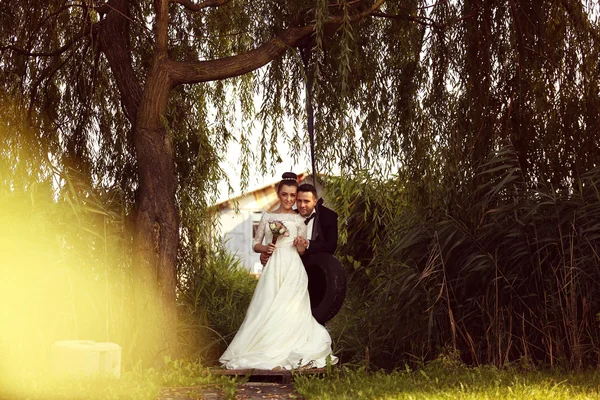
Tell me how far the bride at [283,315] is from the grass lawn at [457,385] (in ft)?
1.22

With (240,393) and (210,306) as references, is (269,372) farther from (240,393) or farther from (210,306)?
(210,306)

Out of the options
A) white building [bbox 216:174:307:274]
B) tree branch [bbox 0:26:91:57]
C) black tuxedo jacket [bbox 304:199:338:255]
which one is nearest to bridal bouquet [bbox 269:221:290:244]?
black tuxedo jacket [bbox 304:199:338:255]

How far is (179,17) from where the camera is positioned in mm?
9047

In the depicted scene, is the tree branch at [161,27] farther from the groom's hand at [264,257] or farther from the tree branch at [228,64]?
the groom's hand at [264,257]

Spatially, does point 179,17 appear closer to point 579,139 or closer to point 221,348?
point 221,348

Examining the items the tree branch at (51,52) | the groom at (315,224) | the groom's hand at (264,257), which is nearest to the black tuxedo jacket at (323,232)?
the groom at (315,224)

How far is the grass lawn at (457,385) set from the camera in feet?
19.1

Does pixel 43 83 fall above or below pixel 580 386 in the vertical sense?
above

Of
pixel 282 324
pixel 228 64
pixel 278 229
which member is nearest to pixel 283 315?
pixel 282 324

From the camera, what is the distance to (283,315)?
7617 millimetres

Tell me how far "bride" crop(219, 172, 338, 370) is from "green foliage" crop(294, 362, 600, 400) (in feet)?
1.13

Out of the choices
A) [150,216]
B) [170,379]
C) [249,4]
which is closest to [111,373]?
[170,379]

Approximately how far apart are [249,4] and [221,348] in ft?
11.6

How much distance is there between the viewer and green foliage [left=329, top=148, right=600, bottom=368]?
7.22 m
